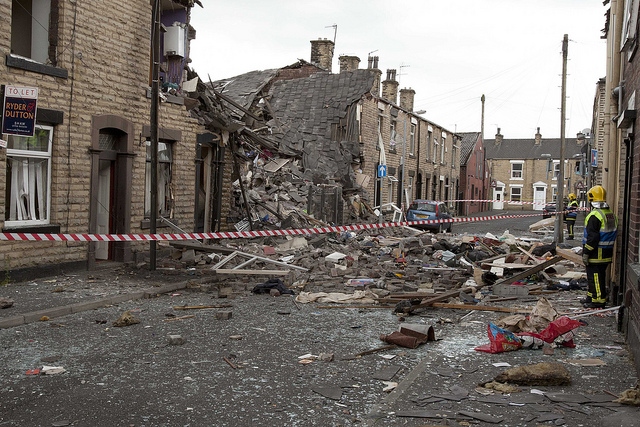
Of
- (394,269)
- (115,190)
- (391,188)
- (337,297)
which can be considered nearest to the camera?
(337,297)

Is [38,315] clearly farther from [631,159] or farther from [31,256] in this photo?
[631,159]

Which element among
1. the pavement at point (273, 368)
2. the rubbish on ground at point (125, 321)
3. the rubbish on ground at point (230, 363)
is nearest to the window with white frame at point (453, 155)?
the pavement at point (273, 368)

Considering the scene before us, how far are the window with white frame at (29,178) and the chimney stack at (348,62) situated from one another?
25.4m

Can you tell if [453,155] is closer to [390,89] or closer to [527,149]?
[390,89]

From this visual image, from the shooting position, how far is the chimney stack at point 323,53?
34.7m

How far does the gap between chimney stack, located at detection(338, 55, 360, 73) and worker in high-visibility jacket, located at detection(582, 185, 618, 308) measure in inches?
1071

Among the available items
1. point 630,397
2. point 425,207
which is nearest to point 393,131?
point 425,207

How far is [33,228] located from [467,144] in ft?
165

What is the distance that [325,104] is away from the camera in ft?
101

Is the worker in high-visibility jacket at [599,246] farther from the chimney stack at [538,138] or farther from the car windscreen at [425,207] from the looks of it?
the chimney stack at [538,138]

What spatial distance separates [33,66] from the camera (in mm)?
11898

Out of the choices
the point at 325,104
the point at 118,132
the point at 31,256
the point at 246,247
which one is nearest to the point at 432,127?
the point at 325,104

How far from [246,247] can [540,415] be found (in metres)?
12.4

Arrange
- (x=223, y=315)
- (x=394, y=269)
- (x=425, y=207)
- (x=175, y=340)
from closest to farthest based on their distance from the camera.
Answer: (x=175, y=340) → (x=223, y=315) → (x=394, y=269) → (x=425, y=207)
